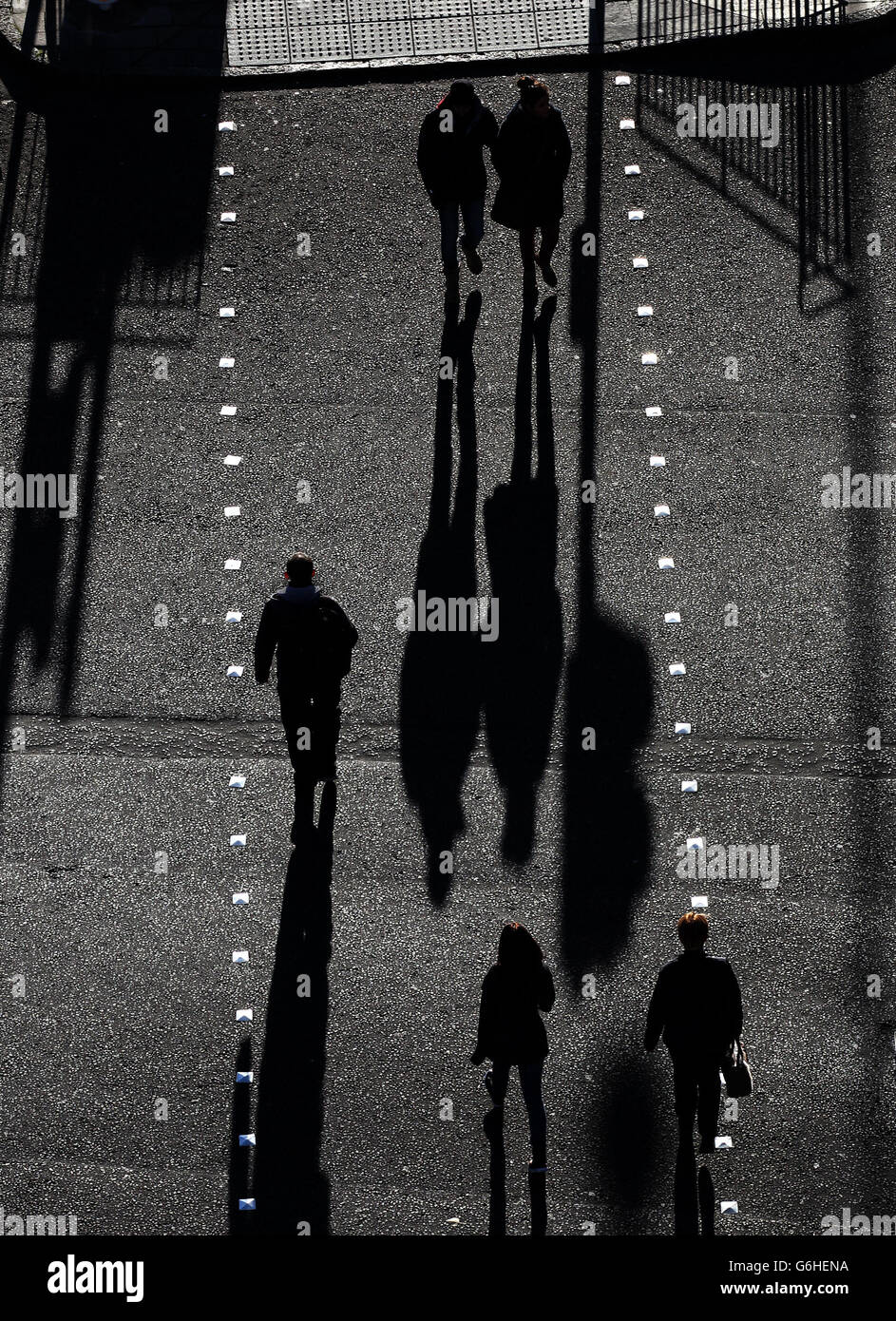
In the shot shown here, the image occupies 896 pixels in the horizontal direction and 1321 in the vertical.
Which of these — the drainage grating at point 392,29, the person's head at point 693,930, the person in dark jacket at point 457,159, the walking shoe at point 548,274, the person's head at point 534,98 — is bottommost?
the person's head at point 693,930

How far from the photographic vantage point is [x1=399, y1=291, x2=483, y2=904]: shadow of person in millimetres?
12438

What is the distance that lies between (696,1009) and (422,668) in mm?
3359

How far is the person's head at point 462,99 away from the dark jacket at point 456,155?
4 cm

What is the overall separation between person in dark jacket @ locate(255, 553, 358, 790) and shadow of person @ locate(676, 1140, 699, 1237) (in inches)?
114

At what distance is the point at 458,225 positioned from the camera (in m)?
14.8

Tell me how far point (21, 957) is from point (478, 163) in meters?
6.02

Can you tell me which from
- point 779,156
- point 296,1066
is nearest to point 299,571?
point 296,1066

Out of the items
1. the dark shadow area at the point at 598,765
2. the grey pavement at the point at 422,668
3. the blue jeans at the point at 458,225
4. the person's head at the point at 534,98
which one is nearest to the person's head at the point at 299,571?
the grey pavement at the point at 422,668

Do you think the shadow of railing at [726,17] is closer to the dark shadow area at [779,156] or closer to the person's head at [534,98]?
the dark shadow area at [779,156]

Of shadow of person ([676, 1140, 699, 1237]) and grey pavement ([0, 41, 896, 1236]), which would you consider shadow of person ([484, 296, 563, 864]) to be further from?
shadow of person ([676, 1140, 699, 1237])

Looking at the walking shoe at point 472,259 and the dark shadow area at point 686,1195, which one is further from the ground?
the walking shoe at point 472,259

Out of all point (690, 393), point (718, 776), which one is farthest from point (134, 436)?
point (718, 776)

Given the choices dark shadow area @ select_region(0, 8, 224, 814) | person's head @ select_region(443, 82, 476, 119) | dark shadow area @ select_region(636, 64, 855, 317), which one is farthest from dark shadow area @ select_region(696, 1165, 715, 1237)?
person's head @ select_region(443, 82, 476, 119)

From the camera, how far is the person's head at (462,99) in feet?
46.0
